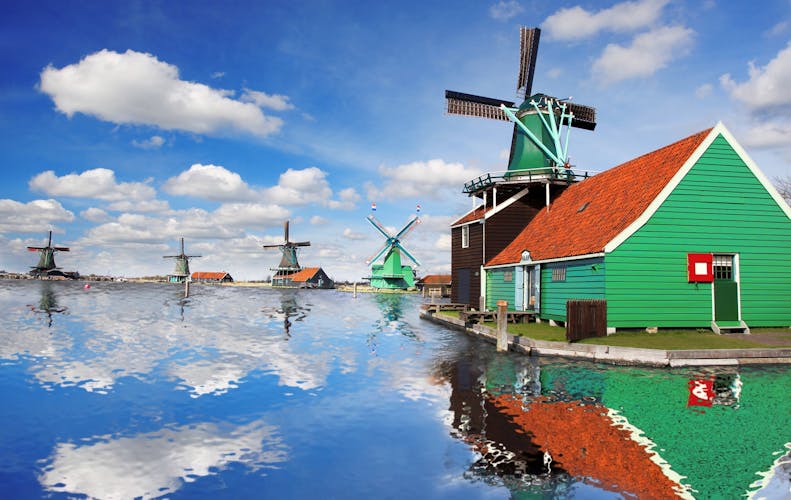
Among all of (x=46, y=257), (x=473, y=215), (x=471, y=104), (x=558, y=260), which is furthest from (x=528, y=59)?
(x=46, y=257)

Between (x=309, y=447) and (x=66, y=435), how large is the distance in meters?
4.61

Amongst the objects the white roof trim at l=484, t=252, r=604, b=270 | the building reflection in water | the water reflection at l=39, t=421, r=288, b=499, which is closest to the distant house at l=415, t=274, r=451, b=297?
the building reflection in water

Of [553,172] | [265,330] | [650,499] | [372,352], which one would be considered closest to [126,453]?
[650,499]

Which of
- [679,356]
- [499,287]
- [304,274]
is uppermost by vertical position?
[304,274]

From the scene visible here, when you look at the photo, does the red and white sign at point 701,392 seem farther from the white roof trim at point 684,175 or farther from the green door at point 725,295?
the green door at point 725,295

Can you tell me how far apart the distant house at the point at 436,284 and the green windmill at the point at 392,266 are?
355 centimetres

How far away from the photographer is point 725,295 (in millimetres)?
19328

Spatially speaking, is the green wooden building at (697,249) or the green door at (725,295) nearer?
the green wooden building at (697,249)

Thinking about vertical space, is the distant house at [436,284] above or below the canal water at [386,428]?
above

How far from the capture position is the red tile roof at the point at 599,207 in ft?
65.5

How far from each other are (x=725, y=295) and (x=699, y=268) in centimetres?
156

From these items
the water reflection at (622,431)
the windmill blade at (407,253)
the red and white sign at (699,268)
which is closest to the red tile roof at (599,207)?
the red and white sign at (699,268)

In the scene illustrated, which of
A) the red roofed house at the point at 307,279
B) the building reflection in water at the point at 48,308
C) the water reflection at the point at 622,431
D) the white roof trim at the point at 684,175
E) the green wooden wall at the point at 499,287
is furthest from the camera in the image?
the red roofed house at the point at 307,279

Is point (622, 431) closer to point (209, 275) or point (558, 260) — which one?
point (558, 260)
